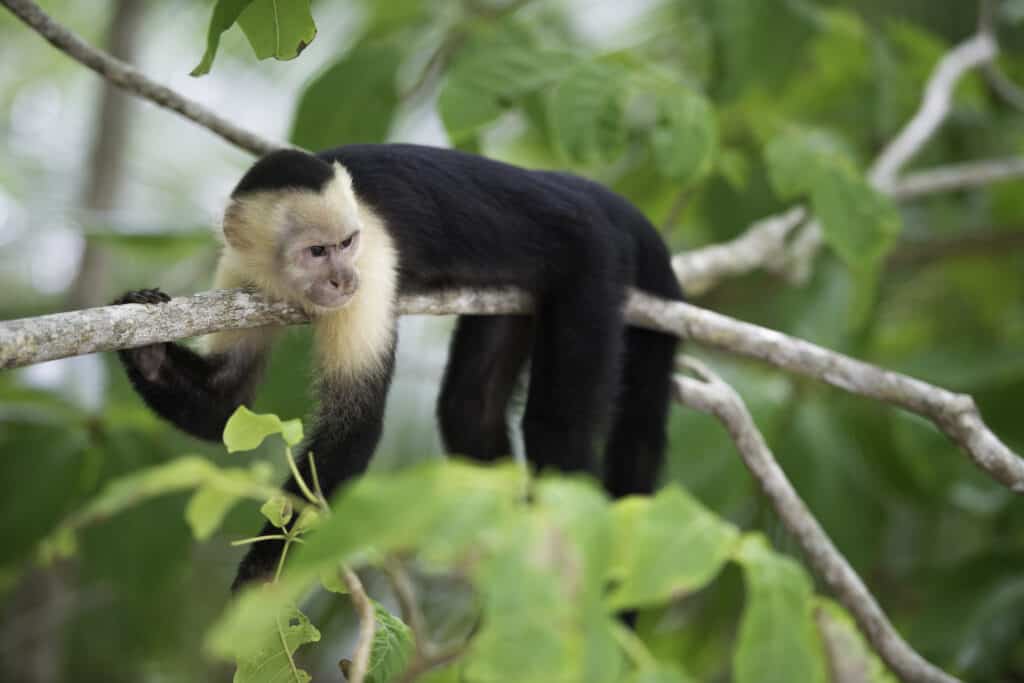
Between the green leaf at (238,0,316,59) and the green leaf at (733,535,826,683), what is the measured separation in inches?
48.1

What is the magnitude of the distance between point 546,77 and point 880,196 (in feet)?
3.56

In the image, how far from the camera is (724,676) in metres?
4.73

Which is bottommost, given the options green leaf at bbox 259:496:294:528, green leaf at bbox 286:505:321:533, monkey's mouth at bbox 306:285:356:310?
monkey's mouth at bbox 306:285:356:310

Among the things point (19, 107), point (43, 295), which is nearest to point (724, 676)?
point (43, 295)

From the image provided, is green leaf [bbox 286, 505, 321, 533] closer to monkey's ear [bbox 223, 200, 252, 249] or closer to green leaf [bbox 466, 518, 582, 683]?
green leaf [bbox 466, 518, 582, 683]

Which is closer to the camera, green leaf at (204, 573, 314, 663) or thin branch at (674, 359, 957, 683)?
green leaf at (204, 573, 314, 663)

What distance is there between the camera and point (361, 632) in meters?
1.32

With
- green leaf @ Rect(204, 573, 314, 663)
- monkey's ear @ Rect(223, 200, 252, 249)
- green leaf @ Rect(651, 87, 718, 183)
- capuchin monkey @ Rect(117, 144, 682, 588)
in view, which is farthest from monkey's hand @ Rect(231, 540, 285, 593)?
green leaf @ Rect(651, 87, 718, 183)

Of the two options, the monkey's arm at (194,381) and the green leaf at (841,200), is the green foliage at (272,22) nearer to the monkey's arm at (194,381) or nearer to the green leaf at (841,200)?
the monkey's arm at (194,381)

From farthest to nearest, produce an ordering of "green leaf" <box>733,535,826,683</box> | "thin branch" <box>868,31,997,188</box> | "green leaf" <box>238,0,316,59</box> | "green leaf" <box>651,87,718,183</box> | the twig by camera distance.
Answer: "thin branch" <box>868,31,997,188</box>, "green leaf" <box>651,87,718,183</box>, "green leaf" <box>238,0,316,59</box>, the twig, "green leaf" <box>733,535,826,683</box>

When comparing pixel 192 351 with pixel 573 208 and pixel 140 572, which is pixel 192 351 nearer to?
pixel 573 208

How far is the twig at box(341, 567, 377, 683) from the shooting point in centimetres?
122

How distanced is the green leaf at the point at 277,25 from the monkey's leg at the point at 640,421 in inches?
57.7

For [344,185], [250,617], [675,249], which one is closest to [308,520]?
[250,617]
